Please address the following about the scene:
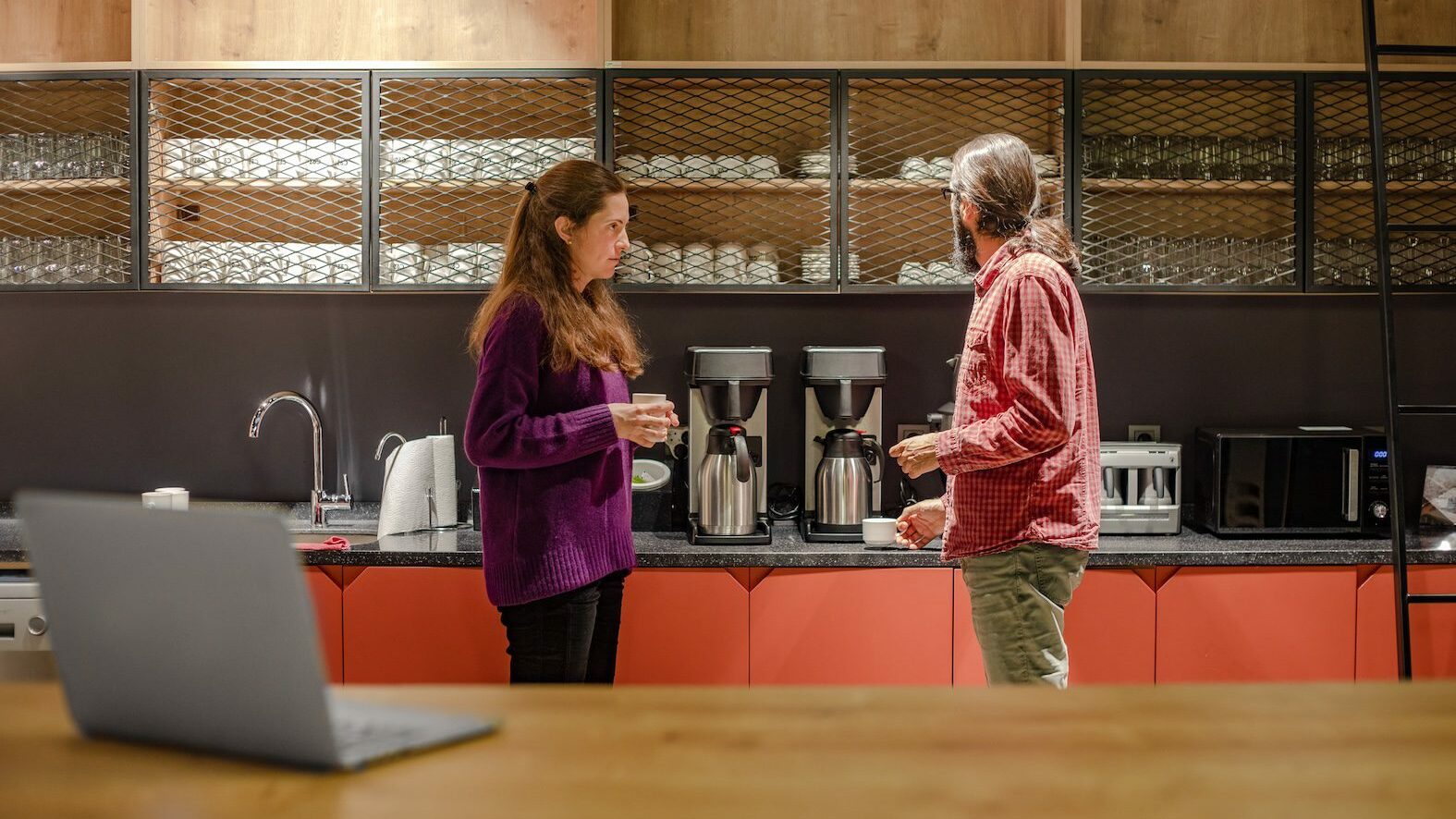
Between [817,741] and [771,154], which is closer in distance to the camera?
[817,741]

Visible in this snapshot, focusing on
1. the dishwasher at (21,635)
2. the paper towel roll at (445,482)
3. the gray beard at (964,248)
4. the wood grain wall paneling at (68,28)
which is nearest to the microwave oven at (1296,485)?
the gray beard at (964,248)

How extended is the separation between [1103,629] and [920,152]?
4.68 ft

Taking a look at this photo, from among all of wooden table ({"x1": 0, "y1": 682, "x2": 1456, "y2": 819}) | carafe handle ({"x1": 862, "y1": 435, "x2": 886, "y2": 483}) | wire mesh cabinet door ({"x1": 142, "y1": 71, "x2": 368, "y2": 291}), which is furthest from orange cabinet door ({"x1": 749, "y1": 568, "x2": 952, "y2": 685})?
wooden table ({"x1": 0, "y1": 682, "x2": 1456, "y2": 819})

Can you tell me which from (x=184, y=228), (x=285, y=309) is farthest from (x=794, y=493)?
(x=184, y=228)

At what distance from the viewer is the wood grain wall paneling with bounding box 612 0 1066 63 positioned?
3428 mm

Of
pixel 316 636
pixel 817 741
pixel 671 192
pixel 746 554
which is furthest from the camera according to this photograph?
pixel 671 192

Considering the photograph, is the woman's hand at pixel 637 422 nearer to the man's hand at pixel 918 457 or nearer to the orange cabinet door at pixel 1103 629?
the man's hand at pixel 918 457

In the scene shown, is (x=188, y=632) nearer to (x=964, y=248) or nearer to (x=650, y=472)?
(x=964, y=248)

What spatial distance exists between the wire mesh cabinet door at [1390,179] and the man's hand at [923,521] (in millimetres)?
1552

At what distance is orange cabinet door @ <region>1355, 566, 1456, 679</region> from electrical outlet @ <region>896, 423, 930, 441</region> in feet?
3.90

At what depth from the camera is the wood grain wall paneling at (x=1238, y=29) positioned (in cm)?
341

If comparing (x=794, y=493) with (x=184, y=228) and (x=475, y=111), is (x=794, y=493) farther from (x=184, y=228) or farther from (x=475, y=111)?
(x=184, y=228)

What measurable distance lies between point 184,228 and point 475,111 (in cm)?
93

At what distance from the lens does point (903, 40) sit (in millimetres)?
3445
